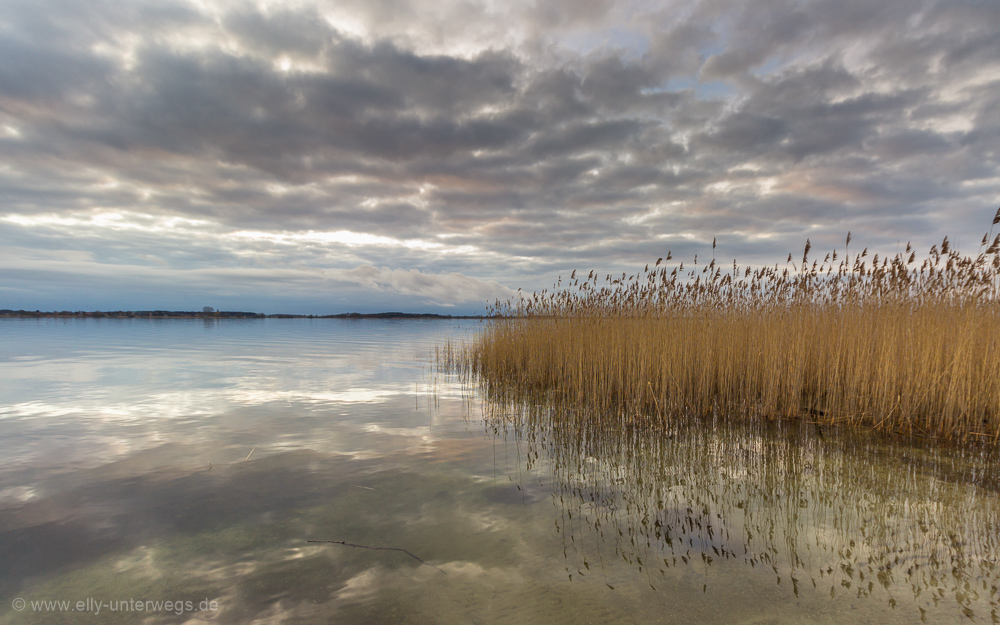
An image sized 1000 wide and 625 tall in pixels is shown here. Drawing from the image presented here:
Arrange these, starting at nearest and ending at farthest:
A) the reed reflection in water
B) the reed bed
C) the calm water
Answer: the calm water
the reed reflection in water
the reed bed

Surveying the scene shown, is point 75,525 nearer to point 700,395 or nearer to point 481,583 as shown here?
point 481,583

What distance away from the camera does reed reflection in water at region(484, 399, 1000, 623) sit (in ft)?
7.93

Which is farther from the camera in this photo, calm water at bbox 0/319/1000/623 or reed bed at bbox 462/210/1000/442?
reed bed at bbox 462/210/1000/442

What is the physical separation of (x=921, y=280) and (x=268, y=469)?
369 inches

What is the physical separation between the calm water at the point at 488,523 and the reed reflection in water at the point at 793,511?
0.02 meters

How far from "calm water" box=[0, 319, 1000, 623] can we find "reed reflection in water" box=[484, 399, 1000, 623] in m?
0.02

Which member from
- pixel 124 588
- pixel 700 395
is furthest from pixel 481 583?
pixel 700 395

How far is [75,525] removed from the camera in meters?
3.05

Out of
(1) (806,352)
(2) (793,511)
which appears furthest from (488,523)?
(1) (806,352)

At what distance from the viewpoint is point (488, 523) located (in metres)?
3.12

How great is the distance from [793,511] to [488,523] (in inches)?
92.7

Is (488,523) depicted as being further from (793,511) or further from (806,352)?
(806,352)

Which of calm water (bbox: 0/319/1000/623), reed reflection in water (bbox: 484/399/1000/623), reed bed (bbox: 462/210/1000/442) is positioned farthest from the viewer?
reed bed (bbox: 462/210/1000/442)

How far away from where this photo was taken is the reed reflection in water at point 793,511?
242 cm
